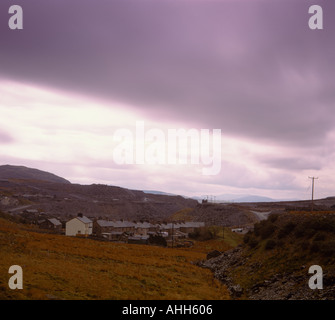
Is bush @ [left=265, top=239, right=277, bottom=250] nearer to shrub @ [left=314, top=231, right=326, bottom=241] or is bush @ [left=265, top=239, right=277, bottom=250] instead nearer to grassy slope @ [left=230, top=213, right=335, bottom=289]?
grassy slope @ [left=230, top=213, right=335, bottom=289]

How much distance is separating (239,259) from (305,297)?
1917cm

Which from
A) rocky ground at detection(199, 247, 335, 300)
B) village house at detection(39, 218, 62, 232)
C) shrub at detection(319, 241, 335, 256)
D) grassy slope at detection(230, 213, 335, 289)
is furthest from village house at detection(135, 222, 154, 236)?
shrub at detection(319, 241, 335, 256)

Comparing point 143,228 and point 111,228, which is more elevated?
point 111,228

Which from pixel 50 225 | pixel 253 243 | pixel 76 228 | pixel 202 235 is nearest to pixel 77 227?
pixel 76 228

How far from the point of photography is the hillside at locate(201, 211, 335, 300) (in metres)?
25.9

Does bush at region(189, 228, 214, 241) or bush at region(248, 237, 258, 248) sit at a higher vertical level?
bush at region(248, 237, 258, 248)

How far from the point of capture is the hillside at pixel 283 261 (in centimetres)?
2586

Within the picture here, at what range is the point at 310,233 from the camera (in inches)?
1355

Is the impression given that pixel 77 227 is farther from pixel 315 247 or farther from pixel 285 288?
pixel 285 288

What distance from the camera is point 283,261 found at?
3244 cm

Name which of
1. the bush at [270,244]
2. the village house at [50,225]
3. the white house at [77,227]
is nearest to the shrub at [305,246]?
the bush at [270,244]
